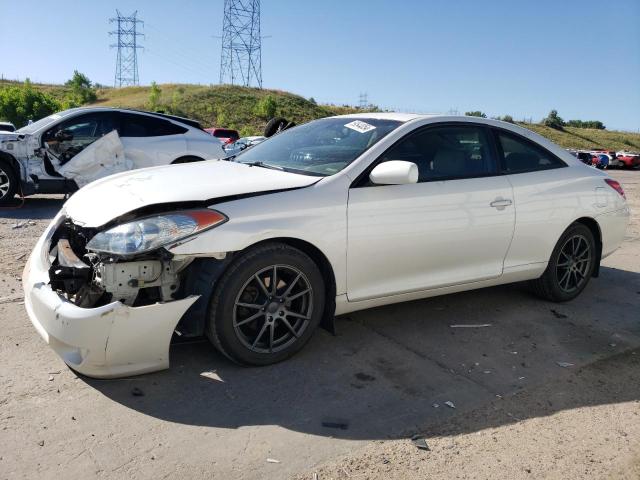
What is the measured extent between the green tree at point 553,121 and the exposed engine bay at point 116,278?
82054 mm

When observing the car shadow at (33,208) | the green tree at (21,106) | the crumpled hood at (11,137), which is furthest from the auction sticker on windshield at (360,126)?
the green tree at (21,106)

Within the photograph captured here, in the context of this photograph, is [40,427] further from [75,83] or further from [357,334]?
[75,83]

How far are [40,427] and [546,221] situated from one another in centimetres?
401

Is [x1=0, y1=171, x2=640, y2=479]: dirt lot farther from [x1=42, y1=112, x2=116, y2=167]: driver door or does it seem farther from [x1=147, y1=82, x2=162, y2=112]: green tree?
[x1=147, y1=82, x2=162, y2=112]: green tree

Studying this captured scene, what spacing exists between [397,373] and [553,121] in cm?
8446

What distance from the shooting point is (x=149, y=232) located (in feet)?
10.2

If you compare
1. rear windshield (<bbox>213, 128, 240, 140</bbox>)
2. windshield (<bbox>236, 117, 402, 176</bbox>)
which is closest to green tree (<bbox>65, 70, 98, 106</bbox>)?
rear windshield (<bbox>213, 128, 240, 140</bbox>)

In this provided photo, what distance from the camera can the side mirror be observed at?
3.67m

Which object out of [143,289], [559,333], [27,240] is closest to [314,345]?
[143,289]

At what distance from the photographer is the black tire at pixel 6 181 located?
8906mm

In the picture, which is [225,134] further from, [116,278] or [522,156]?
[116,278]

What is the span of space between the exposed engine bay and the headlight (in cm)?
6

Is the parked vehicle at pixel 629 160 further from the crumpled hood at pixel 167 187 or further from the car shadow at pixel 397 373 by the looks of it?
the crumpled hood at pixel 167 187

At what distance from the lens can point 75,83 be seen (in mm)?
76250
